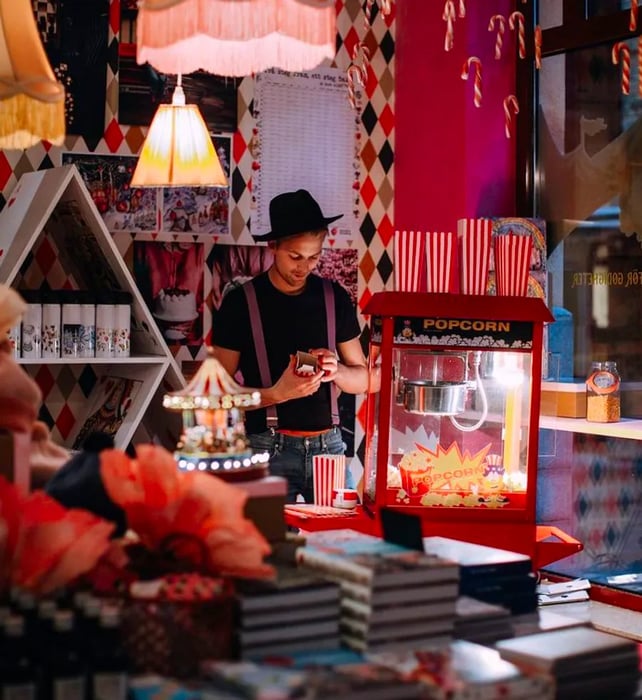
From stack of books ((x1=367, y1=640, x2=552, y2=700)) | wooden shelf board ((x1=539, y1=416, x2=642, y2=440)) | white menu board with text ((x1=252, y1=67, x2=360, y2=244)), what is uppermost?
white menu board with text ((x1=252, y1=67, x2=360, y2=244))

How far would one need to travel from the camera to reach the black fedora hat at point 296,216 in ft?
14.8

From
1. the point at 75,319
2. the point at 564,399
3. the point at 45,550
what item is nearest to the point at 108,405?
the point at 75,319

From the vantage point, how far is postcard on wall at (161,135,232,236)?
198 inches

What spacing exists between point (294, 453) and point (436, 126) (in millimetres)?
1990

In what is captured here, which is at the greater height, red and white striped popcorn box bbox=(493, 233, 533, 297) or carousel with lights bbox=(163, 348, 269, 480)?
red and white striped popcorn box bbox=(493, 233, 533, 297)

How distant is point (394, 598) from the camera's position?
1700 millimetres

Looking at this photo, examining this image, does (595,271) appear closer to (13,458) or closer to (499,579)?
(499,579)

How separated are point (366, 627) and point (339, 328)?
303 centimetres

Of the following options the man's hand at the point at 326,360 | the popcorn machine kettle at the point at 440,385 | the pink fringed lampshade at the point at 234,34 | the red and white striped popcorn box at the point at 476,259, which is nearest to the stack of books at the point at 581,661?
the pink fringed lampshade at the point at 234,34

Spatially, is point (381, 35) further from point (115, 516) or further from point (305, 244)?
point (115, 516)

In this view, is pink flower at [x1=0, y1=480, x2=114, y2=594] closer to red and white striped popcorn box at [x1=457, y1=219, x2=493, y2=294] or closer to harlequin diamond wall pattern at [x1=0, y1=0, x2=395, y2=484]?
red and white striped popcorn box at [x1=457, y1=219, x2=493, y2=294]

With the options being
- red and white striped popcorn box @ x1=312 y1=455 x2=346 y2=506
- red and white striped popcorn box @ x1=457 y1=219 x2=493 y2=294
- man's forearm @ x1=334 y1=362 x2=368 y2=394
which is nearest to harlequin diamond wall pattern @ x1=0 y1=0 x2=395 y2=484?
man's forearm @ x1=334 y1=362 x2=368 y2=394

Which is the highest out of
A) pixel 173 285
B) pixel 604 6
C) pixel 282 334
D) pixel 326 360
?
pixel 604 6

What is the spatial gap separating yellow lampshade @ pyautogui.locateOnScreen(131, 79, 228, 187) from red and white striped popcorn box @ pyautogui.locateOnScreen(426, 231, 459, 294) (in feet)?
2.63
